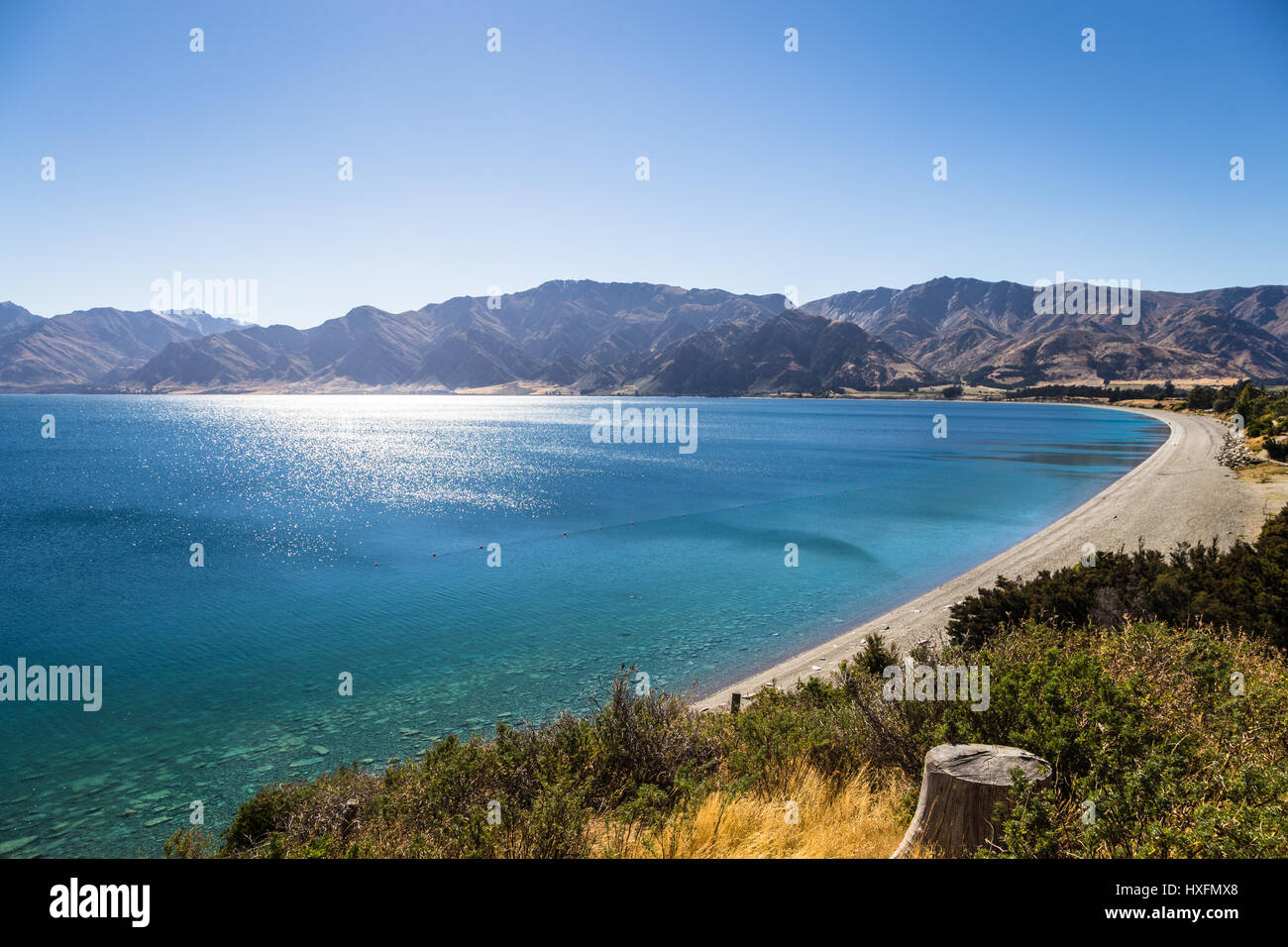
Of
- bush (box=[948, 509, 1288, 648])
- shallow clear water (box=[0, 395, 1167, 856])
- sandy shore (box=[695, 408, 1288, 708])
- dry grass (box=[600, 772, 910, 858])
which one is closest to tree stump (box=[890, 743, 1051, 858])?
dry grass (box=[600, 772, 910, 858])

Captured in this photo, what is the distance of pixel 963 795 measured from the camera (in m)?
5.66

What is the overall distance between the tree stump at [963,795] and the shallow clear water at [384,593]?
12.0 meters

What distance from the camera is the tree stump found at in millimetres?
5621

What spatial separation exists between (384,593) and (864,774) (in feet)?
76.9

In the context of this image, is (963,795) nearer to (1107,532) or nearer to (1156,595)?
(1156,595)

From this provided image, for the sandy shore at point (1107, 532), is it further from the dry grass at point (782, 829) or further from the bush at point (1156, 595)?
the dry grass at point (782, 829)

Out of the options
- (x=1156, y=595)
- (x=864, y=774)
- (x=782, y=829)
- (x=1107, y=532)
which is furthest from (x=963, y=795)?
(x=1107, y=532)

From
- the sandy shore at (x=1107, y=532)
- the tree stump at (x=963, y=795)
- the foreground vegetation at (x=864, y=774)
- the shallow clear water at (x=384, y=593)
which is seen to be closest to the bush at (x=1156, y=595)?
the foreground vegetation at (x=864, y=774)

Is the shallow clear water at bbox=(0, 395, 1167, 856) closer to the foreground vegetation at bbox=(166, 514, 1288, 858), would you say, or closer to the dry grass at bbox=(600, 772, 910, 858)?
the foreground vegetation at bbox=(166, 514, 1288, 858)

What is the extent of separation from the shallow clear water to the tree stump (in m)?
12.0

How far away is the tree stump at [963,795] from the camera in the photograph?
18.4 ft
